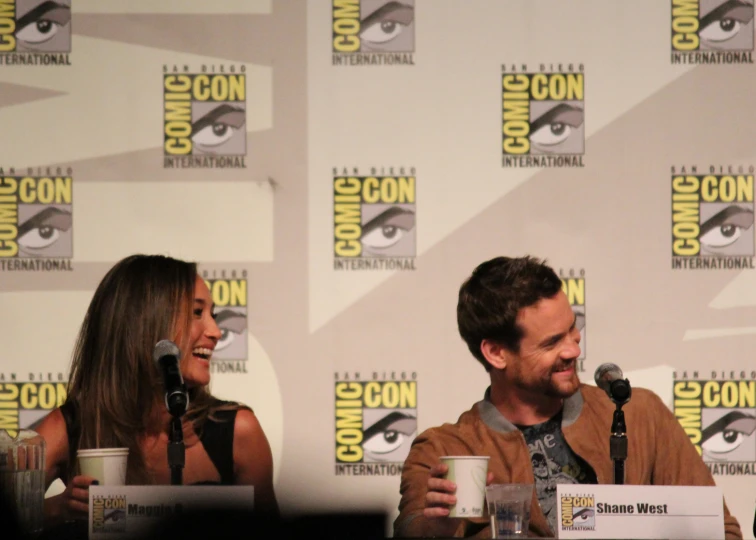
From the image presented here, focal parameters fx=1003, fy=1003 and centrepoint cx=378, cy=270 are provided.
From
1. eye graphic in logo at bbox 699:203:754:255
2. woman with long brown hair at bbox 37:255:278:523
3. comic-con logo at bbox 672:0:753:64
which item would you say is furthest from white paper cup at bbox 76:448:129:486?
comic-con logo at bbox 672:0:753:64

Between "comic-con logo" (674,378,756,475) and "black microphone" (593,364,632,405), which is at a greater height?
"black microphone" (593,364,632,405)

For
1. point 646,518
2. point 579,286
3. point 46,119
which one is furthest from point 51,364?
point 646,518

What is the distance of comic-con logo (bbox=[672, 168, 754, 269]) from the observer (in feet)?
12.0

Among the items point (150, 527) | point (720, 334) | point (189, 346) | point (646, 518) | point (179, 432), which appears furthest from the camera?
point (720, 334)

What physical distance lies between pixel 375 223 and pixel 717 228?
1250 millimetres

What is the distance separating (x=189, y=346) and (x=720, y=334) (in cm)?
193

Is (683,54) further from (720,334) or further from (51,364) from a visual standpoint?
(51,364)

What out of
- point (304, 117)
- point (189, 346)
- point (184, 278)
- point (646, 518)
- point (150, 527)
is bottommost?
point (646, 518)

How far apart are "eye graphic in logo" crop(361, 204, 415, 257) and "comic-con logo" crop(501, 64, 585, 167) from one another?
16.4 inches

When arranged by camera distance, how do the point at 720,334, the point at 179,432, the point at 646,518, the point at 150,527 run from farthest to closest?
the point at 720,334 < the point at 179,432 < the point at 646,518 < the point at 150,527

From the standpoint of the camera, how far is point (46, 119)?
376cm

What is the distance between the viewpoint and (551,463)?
2.81 m

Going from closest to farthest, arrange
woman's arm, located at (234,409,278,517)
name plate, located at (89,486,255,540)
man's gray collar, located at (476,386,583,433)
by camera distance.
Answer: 1. name plate, located at (89,486,255,540)
2. man's gray collar, located at (476,386,583,433)
3. woman's arm, located at (234,409,278,517)

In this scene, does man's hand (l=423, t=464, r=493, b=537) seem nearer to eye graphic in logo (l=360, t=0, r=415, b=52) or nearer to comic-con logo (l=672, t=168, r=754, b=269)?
comic-con logo (l=672, t=168, r=754, b=269)
